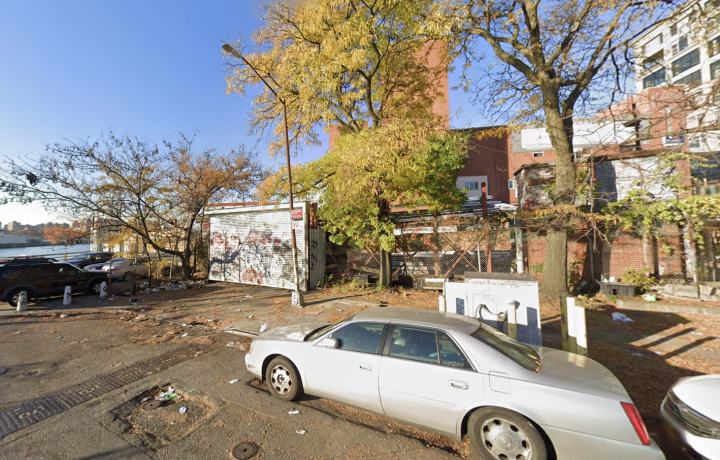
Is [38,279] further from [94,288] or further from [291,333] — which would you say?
[291,333]

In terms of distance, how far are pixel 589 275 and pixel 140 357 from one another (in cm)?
1303

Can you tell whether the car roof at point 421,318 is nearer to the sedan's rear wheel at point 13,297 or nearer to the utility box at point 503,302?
the utility box at point 503,302

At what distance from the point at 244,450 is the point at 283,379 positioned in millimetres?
1088

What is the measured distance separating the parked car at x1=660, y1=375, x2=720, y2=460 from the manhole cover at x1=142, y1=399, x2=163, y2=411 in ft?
18.9

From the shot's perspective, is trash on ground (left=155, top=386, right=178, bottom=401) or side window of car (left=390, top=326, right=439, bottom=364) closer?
side window of car (left=390, top=326, right=439, bottom=364)

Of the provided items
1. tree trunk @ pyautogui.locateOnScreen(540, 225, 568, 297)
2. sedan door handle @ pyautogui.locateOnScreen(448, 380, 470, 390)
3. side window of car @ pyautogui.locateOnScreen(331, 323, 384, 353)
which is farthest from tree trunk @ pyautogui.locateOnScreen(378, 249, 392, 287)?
sedan door handle @ pyautogui.locateOnScreen(448, 380, 470, 390)

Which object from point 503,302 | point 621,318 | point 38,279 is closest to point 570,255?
point 621,318

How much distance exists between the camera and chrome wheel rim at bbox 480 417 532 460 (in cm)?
265

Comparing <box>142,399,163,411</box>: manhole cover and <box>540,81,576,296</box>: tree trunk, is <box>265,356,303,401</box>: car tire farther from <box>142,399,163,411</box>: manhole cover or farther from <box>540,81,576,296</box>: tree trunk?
<box>540,81,576,296</box>: tree trunk

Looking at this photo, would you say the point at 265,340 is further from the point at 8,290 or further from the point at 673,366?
the point at 8,290

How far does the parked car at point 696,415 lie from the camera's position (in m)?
2.30

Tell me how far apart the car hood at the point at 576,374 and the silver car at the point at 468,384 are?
0.01m

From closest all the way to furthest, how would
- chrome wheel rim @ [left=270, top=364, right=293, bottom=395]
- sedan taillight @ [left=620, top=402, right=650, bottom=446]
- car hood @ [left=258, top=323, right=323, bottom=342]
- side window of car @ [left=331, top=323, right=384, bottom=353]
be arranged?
sedan taillight @ [left=620, top=402, right=650, bottom=446] → side window of car @ [left=331, top=323, right=384, bottom=353] → chrome wheel rim @ [left=270, top=364, right=293, bottom=395] → car hood @ [left=258, top=323, right=323, bottom=342]

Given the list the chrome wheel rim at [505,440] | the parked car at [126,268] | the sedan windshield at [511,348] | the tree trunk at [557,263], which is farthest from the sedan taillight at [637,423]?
the parked car at [126,268]
